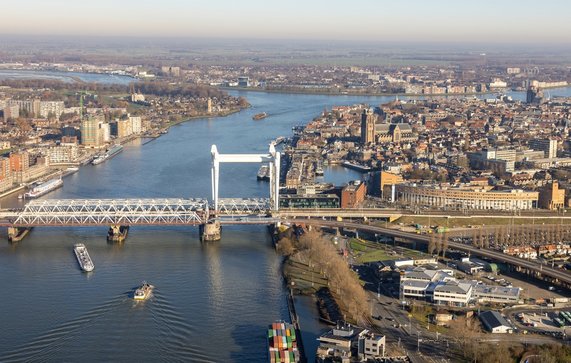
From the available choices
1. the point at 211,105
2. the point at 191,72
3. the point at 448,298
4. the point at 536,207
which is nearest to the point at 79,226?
the point at 448,298

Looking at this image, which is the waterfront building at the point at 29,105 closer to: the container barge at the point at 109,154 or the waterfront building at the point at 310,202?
the container barge at the point at 109,154

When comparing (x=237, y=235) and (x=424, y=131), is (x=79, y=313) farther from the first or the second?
(x=424, y=131)

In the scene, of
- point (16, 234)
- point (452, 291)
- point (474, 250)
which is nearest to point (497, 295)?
point (452, 291)

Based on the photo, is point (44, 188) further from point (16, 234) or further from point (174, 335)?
point (174, 335)

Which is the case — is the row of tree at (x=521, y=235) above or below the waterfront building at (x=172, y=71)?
below

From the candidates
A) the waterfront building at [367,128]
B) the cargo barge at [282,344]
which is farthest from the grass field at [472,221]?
the waterfront building at [367,128]
